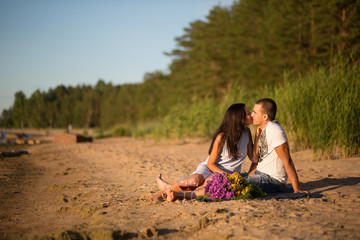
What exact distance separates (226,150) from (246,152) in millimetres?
327

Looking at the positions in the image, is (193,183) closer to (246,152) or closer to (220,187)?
(220,187)

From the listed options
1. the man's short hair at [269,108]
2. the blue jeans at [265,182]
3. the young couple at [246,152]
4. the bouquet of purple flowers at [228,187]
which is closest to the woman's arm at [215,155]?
the young couple at [246,152]

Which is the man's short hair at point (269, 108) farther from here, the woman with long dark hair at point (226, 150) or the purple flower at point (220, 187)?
the purple flower at point (220, 187)

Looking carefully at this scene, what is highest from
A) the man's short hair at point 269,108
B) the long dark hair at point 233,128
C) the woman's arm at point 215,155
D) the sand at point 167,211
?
the man's short hair at point 269,108

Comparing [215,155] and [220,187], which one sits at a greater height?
[215,155]

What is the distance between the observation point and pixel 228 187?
355 centimetres

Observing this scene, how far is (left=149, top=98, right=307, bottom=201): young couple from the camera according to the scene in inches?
146

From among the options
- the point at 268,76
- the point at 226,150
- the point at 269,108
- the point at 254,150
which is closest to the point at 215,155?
the point at 226,150

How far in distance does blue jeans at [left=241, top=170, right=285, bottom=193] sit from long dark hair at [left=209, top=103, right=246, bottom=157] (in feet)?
1.32

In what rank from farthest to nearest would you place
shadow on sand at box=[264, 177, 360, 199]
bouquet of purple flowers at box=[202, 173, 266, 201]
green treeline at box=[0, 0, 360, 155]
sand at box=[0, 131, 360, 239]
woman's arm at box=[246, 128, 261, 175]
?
1. green treeline at box=[0, 0, 360, 155]
2. woman's arm at box=[246, 128, 261, 175]
3. shadow on sand at box=[264, 177, 360, 199]
4. bouquet of purple flowers at box=[202, 173, 266, 201]
5. sand at box=[0, 131, 360, 239]

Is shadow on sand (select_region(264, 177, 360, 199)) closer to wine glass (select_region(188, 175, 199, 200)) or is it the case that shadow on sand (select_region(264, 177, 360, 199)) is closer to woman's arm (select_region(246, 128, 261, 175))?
woman's arm (select_region(246, 128, 261, 175))

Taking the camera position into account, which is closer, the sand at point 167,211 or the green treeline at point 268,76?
the sand at point 167,211

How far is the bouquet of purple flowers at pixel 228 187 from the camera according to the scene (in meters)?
3.53

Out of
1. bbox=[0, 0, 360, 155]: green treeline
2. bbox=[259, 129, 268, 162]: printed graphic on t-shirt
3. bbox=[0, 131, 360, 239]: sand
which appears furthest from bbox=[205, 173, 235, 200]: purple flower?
bbox=[0, 0, 360, 155]: green treeline
